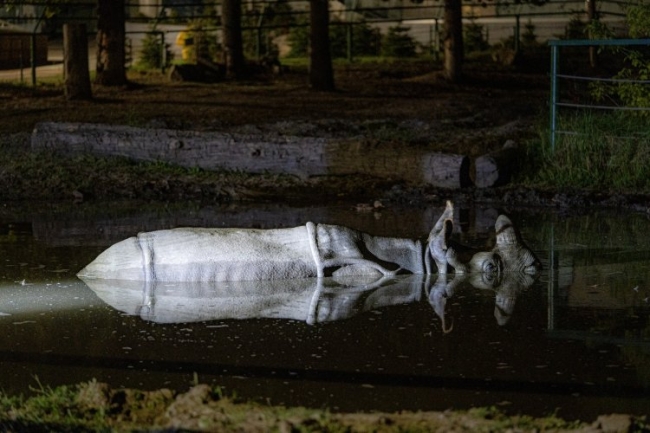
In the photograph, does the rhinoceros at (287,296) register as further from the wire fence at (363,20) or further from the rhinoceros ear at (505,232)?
the wire fence at (363,20)

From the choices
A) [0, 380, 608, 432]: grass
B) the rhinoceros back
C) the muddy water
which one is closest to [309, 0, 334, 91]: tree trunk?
the muddy water

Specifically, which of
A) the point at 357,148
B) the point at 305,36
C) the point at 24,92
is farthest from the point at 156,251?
the point at 305,36

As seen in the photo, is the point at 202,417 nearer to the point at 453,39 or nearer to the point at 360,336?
the point at 360,336

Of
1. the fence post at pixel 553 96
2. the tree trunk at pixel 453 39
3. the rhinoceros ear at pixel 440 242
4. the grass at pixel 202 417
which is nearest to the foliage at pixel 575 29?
the tree trunk at pixel 453 39

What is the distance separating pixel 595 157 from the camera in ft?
48.2

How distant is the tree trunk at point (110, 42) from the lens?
24.5m

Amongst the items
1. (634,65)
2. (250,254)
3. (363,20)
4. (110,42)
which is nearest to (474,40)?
(363,20)

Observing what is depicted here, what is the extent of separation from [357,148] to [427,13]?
22.4 meters

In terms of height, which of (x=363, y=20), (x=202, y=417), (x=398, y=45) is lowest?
(x=202, y=417)

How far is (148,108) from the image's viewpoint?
2144 centimetres

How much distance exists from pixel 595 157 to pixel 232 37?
44.9ft

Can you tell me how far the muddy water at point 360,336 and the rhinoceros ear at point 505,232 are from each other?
36cm

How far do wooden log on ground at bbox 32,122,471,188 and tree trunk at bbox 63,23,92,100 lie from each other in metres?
5.28

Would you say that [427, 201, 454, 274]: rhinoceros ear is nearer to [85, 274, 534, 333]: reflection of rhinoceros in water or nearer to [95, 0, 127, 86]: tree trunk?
[85, 274, 534, 333]: reflection of rhinoceros in water
